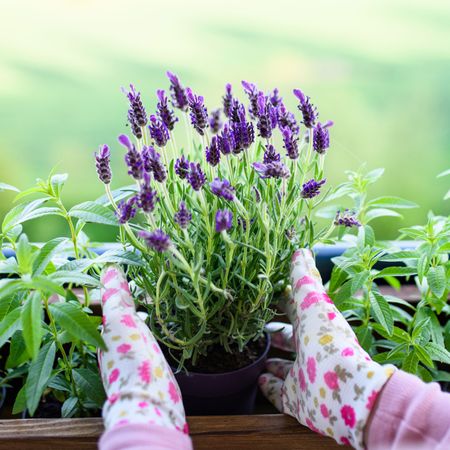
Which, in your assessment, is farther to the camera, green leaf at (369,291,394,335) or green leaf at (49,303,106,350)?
green leaf at (369,291,394,335)

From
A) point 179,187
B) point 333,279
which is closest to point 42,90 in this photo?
point 179,187

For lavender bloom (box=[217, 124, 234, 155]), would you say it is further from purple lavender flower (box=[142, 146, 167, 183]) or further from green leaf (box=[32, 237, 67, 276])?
green leaf (box=[32, 237, 67, 276])

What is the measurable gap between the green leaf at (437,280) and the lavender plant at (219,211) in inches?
6.3

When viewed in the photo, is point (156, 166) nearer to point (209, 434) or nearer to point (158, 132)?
point (158, 132)

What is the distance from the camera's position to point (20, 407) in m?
0.69

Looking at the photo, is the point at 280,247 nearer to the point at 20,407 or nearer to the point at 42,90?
the point at 20,407

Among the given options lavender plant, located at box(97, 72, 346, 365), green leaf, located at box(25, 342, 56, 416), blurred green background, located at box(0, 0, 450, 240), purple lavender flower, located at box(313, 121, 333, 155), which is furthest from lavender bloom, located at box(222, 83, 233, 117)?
blurred green background, located at box(0, 0, 450, 240)

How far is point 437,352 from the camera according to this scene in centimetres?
75

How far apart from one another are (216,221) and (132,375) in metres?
0.18

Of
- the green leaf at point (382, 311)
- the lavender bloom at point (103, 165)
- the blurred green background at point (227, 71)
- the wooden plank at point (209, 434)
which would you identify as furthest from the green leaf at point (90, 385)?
the blurred green background at point (227, 71)

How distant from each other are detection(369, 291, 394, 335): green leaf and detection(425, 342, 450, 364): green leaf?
64mm

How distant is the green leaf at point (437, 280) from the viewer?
2.49 feet

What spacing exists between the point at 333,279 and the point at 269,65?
0.54 m

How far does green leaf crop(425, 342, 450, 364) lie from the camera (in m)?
0.74
